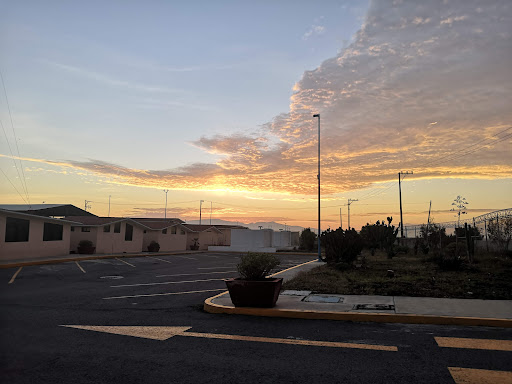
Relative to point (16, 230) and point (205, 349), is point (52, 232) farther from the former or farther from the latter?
point (205, 349)

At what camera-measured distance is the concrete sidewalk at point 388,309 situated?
7.50m

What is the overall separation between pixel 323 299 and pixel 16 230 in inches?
917

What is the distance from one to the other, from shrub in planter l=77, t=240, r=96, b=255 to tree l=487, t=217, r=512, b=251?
1197 inches

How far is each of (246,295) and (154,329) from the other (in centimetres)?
236

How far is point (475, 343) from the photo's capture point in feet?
20.0

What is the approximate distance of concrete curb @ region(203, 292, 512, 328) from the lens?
23.8ft

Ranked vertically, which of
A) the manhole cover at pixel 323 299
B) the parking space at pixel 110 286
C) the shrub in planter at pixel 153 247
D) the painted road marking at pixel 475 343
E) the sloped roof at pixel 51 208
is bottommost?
the parking space at pixel 110 286

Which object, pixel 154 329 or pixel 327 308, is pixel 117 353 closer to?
pixel 154 329

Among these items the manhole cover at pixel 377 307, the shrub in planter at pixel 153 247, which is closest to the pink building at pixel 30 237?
the shrub in planter at pixel 153 247

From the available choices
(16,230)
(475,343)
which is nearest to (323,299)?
(475,343)

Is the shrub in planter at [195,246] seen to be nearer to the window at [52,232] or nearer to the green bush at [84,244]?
the green bush at [84,244]

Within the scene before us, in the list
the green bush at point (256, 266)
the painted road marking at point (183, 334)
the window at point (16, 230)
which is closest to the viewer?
the painted road marking at point (183, 334)

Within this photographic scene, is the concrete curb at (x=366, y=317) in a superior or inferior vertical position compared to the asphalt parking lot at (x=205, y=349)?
superior

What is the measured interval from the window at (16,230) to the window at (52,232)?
221 cm
